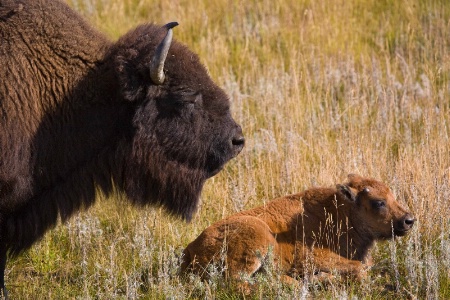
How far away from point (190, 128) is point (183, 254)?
849mm

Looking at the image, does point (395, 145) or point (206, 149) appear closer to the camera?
point (206, 149)

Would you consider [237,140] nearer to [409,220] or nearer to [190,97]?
[190,97]

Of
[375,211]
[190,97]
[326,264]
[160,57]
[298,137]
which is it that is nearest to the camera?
[160,57]

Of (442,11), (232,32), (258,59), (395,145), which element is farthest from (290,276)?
(442,11)

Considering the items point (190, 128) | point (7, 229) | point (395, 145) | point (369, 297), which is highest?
point (190, 128)

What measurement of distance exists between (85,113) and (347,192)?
190 centimetres

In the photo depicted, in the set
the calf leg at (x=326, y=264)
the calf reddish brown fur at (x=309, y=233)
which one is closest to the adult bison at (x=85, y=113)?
the calf reddish brown fur at (x=309, y=233)

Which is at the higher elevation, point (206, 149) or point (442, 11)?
point (206, 149)

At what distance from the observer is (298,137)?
25.5ft

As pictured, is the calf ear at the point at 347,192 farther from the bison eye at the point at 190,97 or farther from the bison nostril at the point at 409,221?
the bison eye at the point at 190,97

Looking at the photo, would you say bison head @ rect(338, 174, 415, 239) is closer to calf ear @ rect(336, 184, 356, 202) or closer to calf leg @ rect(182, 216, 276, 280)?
calf ear @ rect(336, 184, 356, 202)

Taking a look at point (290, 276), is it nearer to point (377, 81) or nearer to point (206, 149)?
point (206, 149)

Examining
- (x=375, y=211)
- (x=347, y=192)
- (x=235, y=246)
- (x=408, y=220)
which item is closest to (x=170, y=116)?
(x=235, y=246)

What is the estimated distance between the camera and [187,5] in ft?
36.5
